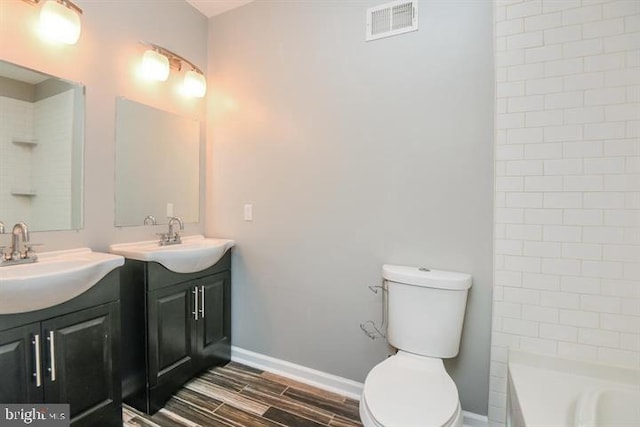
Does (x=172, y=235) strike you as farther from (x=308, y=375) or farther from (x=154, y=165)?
(x=308, y=375)

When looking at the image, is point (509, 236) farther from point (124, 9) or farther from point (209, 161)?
point (124, 9)

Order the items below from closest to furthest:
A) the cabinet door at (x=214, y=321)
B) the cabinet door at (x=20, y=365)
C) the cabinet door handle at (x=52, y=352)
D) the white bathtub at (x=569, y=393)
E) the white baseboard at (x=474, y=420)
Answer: the white bathtub at (x=569, y=393)
the cabinet door at (x=20, y=365)
the cabinet door handle at (x=52, y=352)
the white baseboard at (x=474, y=420)
the cabinet door at (x=214, y=321)

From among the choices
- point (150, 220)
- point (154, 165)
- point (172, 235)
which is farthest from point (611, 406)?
point (154, 165)

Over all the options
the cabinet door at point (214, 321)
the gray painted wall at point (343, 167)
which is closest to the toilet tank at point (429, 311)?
the gray painted wall at point (343, 167)

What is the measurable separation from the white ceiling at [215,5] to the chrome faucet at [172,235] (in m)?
1.62

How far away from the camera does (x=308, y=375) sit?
1.93 m

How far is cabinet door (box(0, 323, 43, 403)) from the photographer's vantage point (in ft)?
3.63

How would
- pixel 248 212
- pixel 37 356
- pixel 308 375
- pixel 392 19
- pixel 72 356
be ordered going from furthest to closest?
pixel 248 212
pixel 308 375
pixel 392 19
pixel 72 356
pixel 37 356

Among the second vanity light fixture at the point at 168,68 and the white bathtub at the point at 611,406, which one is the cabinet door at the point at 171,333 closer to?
the second vanity light fixture at the point at 168,68

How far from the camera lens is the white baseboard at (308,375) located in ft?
4.99

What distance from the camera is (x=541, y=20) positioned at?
4.17 ft

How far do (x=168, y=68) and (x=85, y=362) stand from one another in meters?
1.80

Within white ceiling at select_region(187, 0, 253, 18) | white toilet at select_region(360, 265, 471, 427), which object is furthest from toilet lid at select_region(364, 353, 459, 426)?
white ceiling at select_region(187, 0, 253, 18)

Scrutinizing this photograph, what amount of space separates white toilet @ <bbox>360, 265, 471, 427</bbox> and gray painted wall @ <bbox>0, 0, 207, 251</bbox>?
1683 millimetres
